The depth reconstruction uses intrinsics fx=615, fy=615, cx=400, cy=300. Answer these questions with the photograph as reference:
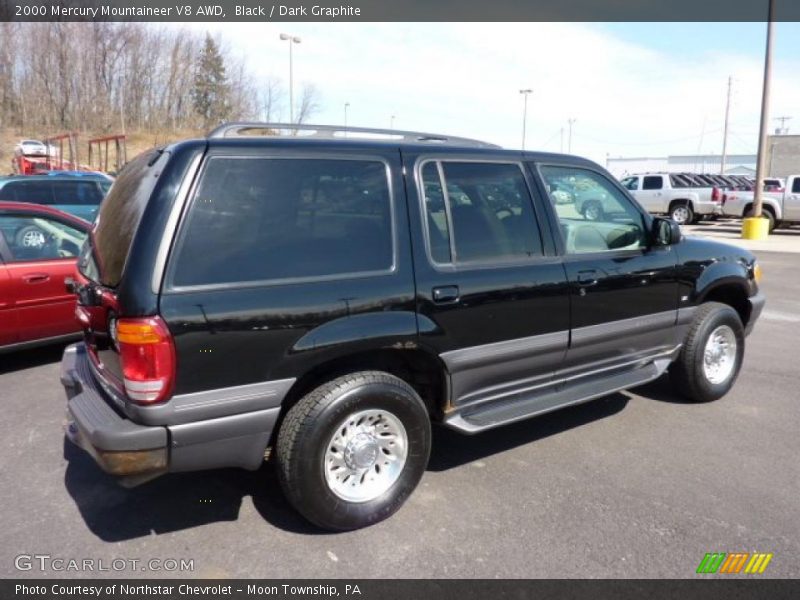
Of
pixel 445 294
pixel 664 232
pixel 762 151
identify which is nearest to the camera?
pixel 445 294

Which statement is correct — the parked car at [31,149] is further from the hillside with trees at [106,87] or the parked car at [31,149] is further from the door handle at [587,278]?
the door handle at [587,278]

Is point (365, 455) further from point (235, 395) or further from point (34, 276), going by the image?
point (34, 276)

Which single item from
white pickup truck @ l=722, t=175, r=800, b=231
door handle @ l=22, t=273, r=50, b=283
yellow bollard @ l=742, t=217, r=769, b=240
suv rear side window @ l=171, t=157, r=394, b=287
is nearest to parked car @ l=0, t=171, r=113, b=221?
door handle @ l=22, t=273, r=50, b=283

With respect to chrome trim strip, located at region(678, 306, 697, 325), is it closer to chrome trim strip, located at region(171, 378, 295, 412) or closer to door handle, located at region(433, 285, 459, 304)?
door handle, located at region(433, 285, 459, 304)

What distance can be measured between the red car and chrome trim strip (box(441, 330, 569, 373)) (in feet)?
12.8

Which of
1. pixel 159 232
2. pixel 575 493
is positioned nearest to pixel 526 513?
pixel 575 493

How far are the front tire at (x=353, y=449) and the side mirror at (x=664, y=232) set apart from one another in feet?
7.25

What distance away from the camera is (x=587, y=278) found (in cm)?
388

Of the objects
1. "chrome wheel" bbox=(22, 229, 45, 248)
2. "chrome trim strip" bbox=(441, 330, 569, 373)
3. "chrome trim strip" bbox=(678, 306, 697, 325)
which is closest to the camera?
"chrome trim strip" bbox=(441, 330, 569, 373)

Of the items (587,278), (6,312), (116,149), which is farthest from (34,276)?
(116,149)

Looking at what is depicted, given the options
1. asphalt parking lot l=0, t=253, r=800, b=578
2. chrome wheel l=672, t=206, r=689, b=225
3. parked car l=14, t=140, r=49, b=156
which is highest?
parked car l=14, t=140, r=49, b=156

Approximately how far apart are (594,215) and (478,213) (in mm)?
1281

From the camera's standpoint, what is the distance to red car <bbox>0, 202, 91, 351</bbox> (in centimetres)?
527
